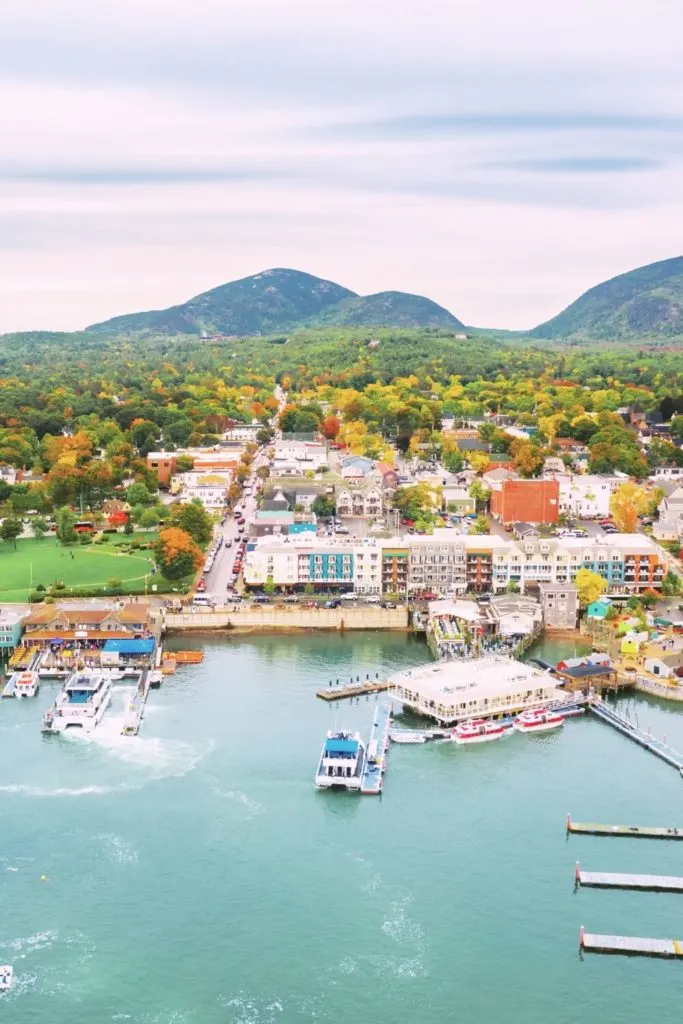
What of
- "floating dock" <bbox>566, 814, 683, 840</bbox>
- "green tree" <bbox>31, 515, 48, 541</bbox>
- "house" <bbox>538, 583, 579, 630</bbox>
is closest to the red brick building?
"house" <bbox>538, 583, 579, 630</bbox>

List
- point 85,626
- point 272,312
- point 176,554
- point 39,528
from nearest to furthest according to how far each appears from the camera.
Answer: point 85,626 → point 176,554 → point 39,528 → point 272,312

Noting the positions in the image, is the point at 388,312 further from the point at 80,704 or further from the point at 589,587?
the point at 80,704

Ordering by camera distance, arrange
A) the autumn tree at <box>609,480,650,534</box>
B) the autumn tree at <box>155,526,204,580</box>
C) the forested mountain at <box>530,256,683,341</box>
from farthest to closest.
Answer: the forested mountain at <box>530,256,683,341</box> → the autumn tree at <box>609,480,650,534</box> → the autumn tree at <box>155,526,204,580</box>

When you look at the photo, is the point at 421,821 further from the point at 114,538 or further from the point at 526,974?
the point at 114,538

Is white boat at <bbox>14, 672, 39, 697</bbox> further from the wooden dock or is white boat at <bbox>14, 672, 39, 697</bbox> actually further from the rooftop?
the rooftop

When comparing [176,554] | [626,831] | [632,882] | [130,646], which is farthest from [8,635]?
[632,882]

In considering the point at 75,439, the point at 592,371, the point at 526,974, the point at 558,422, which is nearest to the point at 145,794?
the point at 526,974
